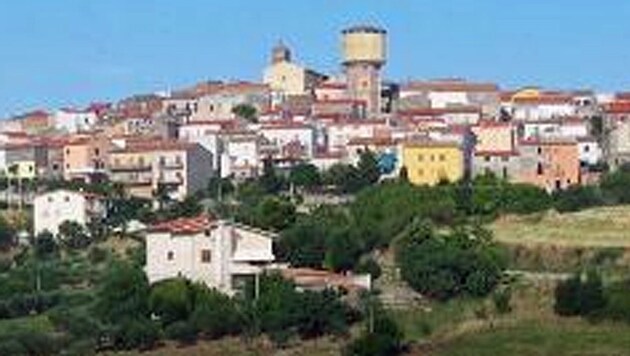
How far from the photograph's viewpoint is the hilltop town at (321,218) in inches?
1416

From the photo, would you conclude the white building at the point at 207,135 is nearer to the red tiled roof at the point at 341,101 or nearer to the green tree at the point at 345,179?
the red tiled roof at the point at 341,101

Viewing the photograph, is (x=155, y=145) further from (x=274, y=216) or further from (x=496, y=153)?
(x=274, y=216)

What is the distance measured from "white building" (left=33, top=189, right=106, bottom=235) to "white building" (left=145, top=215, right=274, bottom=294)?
17.0 m

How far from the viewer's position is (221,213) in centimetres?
5441

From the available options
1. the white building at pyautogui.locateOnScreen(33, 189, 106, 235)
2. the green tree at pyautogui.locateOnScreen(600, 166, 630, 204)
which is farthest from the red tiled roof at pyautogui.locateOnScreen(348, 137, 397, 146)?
the green tree at pyautogui.locateOnScreen(600, 166, 630, 204)

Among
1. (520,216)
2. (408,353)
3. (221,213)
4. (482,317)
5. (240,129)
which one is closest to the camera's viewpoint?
(408,353)

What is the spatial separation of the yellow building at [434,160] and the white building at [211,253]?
21.6 metres

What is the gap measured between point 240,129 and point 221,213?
62.6 ft

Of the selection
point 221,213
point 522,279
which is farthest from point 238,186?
point 522,279

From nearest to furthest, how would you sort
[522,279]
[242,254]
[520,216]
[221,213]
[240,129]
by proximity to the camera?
[522,279] < [242,254] < [520,216] < [221,213] < [240,129]

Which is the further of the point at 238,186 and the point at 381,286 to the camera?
the point at 238,186

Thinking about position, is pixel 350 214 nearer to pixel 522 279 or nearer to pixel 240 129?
pixel 522 279

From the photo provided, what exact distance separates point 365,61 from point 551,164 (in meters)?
17.9

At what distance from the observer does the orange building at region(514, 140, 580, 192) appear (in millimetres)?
62875
